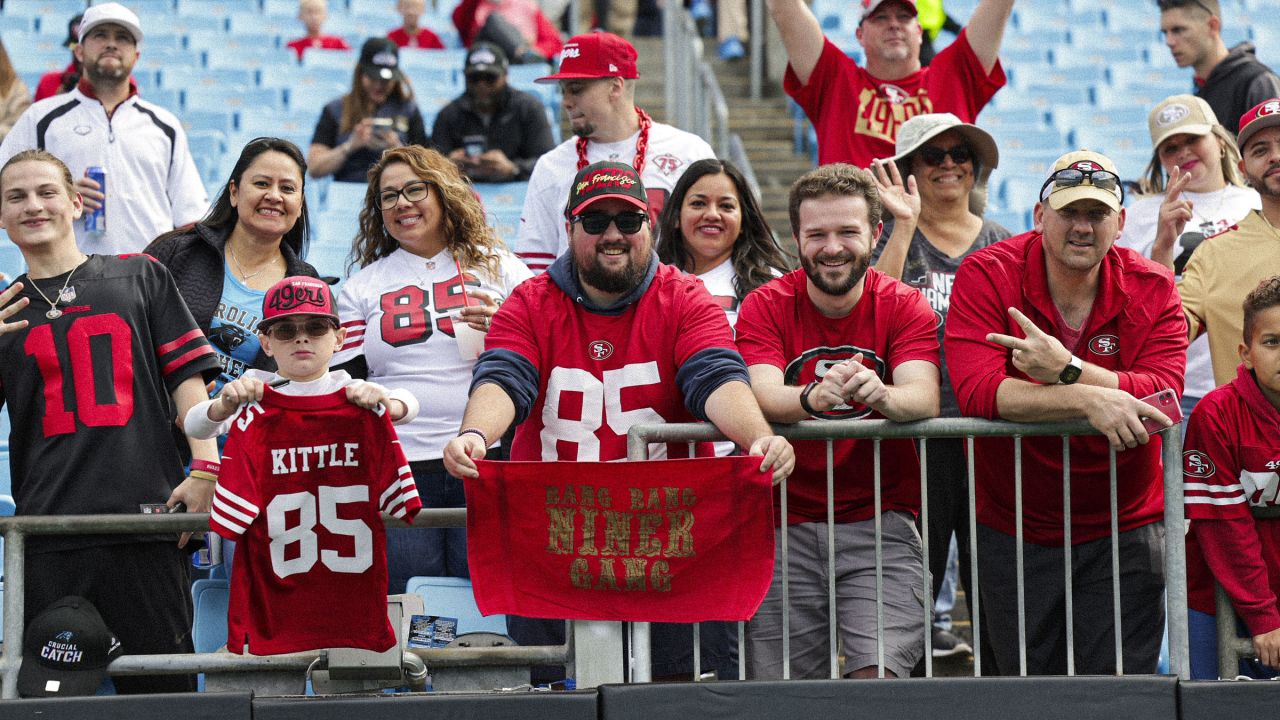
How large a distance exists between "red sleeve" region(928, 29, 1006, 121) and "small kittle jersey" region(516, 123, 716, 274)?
0.98 meters

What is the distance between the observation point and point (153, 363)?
16.1ft

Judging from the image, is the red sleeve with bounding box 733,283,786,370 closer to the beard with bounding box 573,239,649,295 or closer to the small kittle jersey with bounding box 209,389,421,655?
the beard with bounding box 573,239,649,295

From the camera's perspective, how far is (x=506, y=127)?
8609mm

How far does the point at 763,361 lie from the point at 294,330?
1.37m

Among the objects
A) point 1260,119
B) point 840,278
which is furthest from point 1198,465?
point 1260,119

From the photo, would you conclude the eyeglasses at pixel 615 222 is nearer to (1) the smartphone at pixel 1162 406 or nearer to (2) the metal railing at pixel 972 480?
(2) the metal railing at pixel 972 480

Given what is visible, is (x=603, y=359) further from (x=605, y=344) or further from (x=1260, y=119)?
(x=1260, y=119)

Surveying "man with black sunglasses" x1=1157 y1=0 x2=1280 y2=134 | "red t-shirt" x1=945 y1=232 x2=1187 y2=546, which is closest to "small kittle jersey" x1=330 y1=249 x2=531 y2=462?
"red t-shirt" x1=945 y1=232 x2=1187 y2=546

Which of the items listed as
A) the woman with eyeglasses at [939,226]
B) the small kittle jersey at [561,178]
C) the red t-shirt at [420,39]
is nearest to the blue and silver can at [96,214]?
the small kittle jersey at [561,178]

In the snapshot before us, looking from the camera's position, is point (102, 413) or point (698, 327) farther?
point (102, 413)

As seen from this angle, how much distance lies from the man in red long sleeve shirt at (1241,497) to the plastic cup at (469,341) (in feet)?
7.56

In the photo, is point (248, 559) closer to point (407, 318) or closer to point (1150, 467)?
point (407, 318)

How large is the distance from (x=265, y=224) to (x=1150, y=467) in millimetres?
3098

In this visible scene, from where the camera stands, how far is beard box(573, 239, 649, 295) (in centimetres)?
462
